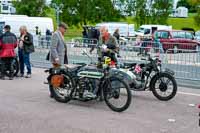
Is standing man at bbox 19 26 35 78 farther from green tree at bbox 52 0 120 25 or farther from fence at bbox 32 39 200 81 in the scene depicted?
green tree at bbox 52 0 120 25

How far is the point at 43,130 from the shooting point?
753cm

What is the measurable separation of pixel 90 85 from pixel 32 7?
3885cm

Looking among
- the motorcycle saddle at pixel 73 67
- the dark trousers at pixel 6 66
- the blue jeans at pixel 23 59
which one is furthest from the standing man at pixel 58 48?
the blue jeans at pixel 23 59

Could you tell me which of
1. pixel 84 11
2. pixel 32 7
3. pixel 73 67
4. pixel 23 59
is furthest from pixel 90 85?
pixel 32 7

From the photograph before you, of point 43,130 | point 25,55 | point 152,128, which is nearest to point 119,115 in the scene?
point 152,128

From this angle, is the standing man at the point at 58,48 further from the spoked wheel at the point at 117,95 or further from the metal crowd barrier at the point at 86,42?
the metal crowd barrier at the point at 86,42

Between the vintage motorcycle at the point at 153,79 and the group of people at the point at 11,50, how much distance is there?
13.7ft

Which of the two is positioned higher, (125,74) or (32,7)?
(32,7)

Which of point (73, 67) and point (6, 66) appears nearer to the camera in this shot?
point (73, 67)

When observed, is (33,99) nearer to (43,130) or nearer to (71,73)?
(71,73)

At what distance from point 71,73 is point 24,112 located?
1491 mm

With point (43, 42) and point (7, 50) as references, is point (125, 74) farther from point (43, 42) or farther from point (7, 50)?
point (43, 42)

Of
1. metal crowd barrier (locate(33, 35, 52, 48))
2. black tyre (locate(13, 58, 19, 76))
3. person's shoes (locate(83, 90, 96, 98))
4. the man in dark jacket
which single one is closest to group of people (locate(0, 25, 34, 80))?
the man in dark jacket

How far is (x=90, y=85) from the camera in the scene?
9570mm
